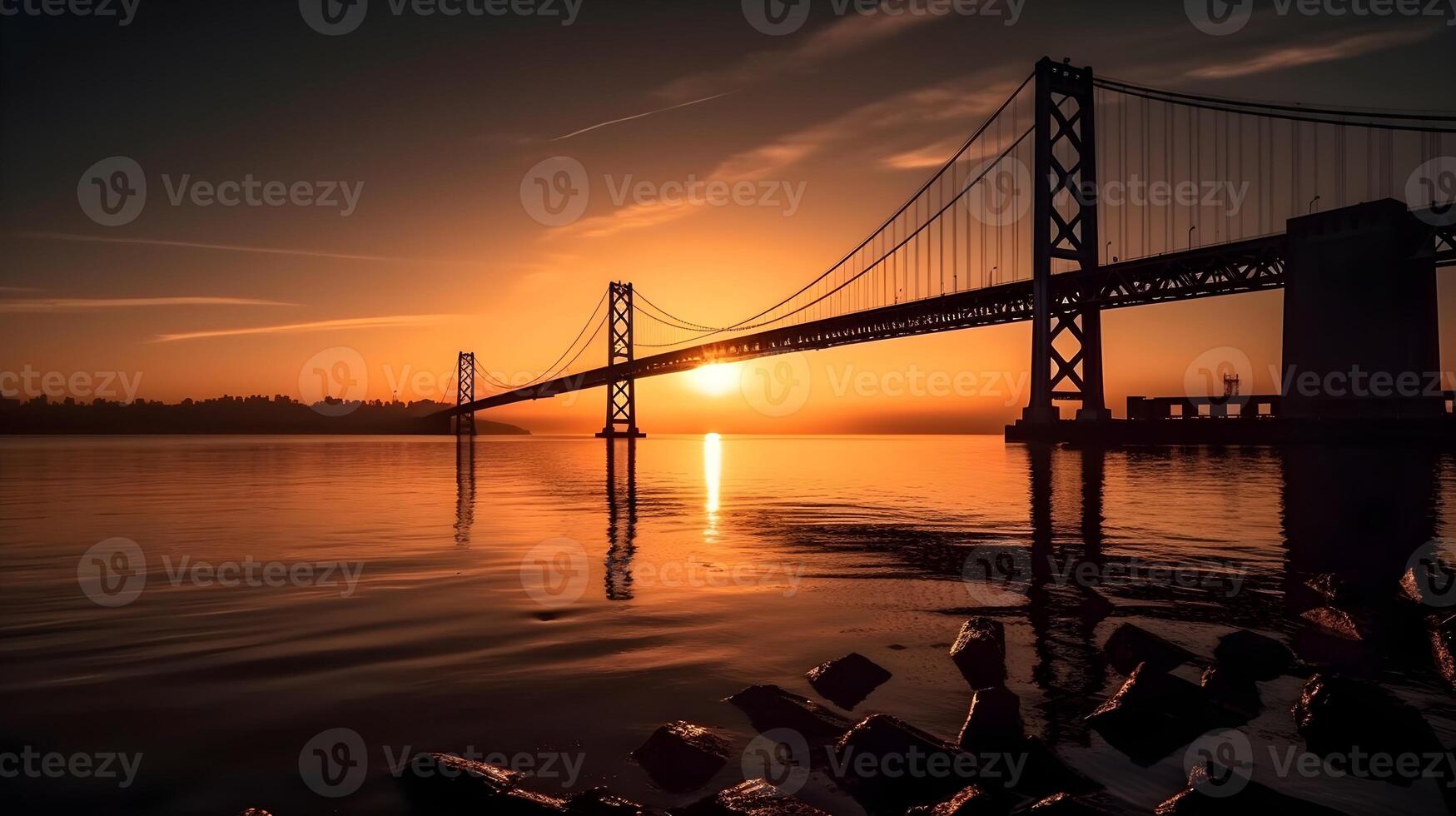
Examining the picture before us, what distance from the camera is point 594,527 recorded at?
12672mm

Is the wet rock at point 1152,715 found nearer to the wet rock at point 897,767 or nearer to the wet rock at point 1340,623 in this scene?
the wet rock at point 897,767

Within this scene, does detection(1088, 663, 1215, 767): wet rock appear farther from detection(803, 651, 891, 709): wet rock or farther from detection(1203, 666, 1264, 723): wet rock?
detection(803, 651, 891, 709): wet rock

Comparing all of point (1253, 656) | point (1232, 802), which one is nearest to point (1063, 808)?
point (1232, 802)

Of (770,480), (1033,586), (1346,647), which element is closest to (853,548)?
(1033,586)

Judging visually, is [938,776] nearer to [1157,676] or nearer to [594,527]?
[1157,676]

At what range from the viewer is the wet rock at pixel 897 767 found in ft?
10.7

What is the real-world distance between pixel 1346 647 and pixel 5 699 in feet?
26.7

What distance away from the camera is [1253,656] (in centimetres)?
477

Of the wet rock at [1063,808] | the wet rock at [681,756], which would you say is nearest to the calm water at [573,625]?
the wet rock at [681,756]

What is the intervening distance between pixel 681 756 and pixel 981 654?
2160 millimetres

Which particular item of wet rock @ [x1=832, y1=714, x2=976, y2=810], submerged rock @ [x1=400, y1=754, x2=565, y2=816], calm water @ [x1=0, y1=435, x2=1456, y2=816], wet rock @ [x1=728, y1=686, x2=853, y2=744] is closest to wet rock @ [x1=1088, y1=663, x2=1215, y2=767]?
calm water @ [x1=0, y1=435, x2=1456, y2=816]

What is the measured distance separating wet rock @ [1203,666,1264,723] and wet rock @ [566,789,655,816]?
308cm

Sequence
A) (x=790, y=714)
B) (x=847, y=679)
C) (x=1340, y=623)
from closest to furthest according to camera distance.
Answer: (x=790, y=714) < (x=847, y=679) < (x=1340, y=623)

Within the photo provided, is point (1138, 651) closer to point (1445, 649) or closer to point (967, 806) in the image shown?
point (1445, 649)
